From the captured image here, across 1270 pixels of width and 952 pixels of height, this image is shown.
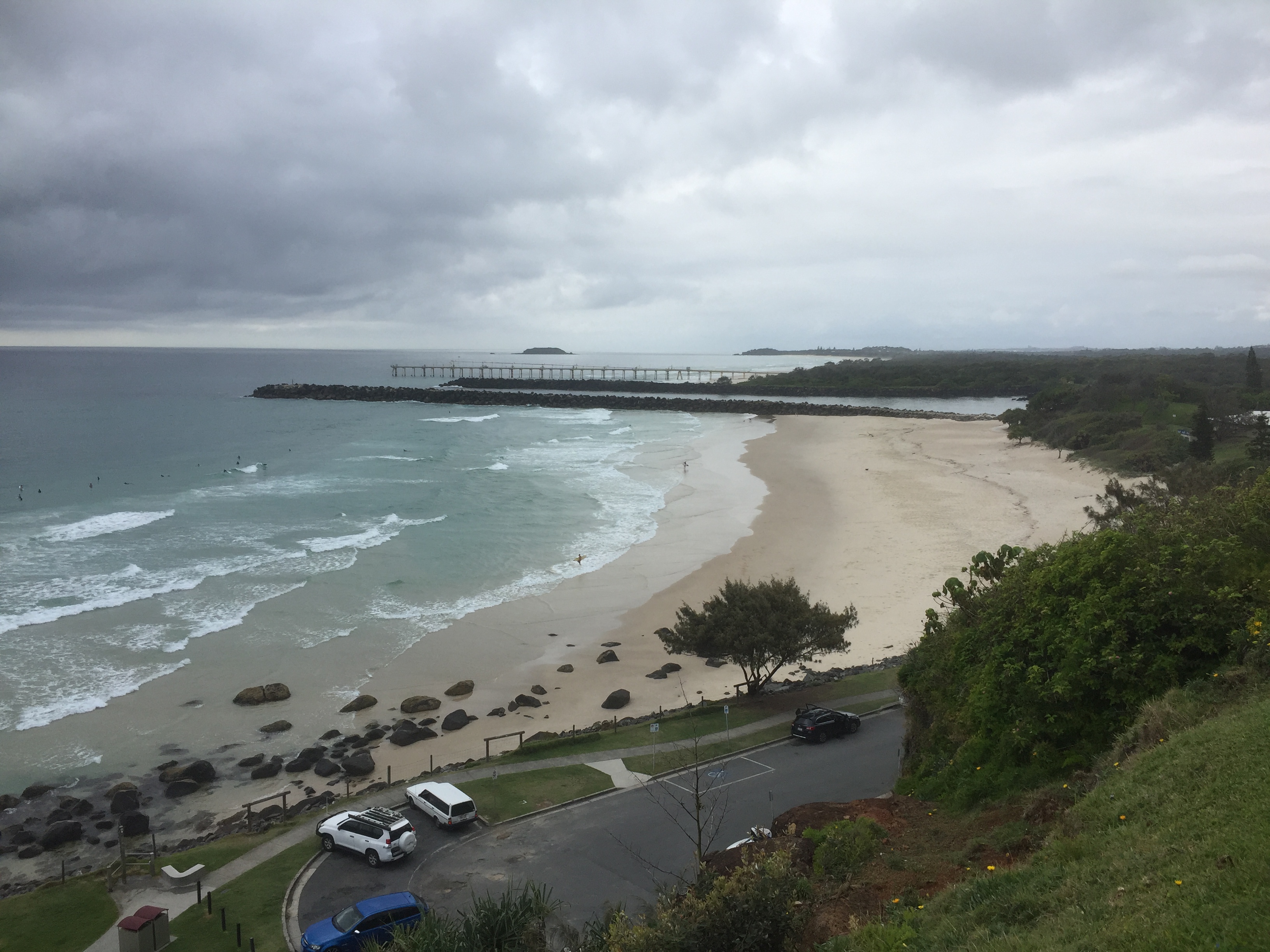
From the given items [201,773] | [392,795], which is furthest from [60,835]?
[392,795]

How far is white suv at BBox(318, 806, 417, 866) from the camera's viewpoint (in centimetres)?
1438

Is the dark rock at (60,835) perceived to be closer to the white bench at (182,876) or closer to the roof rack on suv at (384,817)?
the white bench at (182,876)

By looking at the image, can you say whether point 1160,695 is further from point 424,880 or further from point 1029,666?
point 424,880

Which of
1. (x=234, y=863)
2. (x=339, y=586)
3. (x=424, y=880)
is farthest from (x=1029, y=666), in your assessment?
(x=339, y=586)

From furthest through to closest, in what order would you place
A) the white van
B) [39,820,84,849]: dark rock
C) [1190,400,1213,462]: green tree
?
[1190,400,1213,462]: green tree
[39,820,84,849]: dark rock
the white van

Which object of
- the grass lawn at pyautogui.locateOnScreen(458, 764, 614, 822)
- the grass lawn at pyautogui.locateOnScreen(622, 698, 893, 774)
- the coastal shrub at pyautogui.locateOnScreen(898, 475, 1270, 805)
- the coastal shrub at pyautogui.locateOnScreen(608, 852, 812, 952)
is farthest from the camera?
the grass lawn at pyautogui.locateOnScreen(622, 698, 893, 774)

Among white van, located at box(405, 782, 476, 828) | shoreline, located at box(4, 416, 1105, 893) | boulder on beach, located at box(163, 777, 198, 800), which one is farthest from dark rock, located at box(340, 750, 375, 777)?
white van, located at box(405, 782, 476, 828)

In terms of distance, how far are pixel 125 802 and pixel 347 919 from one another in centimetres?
1055

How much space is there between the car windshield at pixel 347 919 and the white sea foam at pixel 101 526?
129 feet

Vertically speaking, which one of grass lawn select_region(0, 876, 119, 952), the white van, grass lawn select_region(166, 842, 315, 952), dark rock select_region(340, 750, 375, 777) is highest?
the white van

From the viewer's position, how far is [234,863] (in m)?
15.0

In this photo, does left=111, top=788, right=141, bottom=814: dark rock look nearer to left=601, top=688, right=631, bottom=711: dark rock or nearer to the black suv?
left=601, top=688, right=631, bottom=711: dark rock

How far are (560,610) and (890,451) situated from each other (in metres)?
45.8

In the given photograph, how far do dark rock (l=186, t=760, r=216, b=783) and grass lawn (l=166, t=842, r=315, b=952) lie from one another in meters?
6.71
